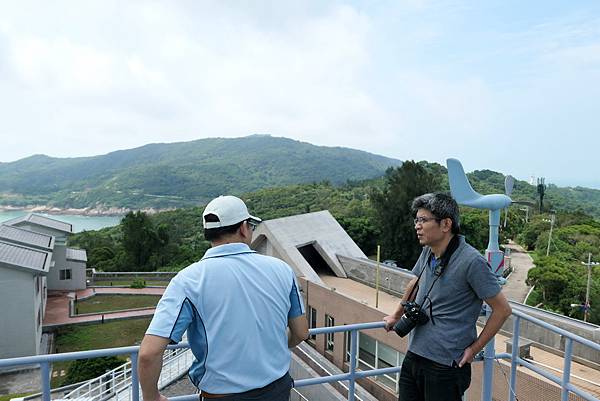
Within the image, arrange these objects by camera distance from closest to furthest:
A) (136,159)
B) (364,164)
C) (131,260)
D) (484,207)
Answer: (484,207) < (131,260) < (364,164) < (136,159)

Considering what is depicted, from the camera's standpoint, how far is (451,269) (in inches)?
92.4

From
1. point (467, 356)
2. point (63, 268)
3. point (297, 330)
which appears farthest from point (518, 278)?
point (297, 330)

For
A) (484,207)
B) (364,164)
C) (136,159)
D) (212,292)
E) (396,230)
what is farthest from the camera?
(136,159)

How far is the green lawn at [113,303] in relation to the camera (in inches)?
800

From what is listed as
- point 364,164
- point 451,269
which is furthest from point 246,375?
point 364,164

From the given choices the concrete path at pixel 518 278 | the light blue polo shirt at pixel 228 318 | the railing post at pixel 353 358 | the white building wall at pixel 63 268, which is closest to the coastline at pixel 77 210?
the white building wall at pixel 63 268

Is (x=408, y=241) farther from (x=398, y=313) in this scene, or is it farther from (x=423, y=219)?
(x=423, y=219)

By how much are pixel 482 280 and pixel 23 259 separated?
16.4m

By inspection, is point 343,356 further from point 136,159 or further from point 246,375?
point 136,159

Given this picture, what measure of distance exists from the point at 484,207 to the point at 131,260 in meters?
30.6

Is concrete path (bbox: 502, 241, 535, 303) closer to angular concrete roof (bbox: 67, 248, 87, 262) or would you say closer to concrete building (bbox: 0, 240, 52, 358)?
concrete building (bbox: 0, 240, 52, 358)

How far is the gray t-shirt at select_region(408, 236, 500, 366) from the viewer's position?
7.41ft

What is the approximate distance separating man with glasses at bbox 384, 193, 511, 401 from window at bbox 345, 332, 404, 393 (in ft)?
28.0

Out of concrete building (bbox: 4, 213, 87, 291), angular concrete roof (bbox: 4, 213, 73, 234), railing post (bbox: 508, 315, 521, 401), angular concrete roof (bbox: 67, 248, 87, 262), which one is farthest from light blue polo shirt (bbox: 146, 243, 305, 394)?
angular concrete roof (bbox: 4, 213, 73, 234)
